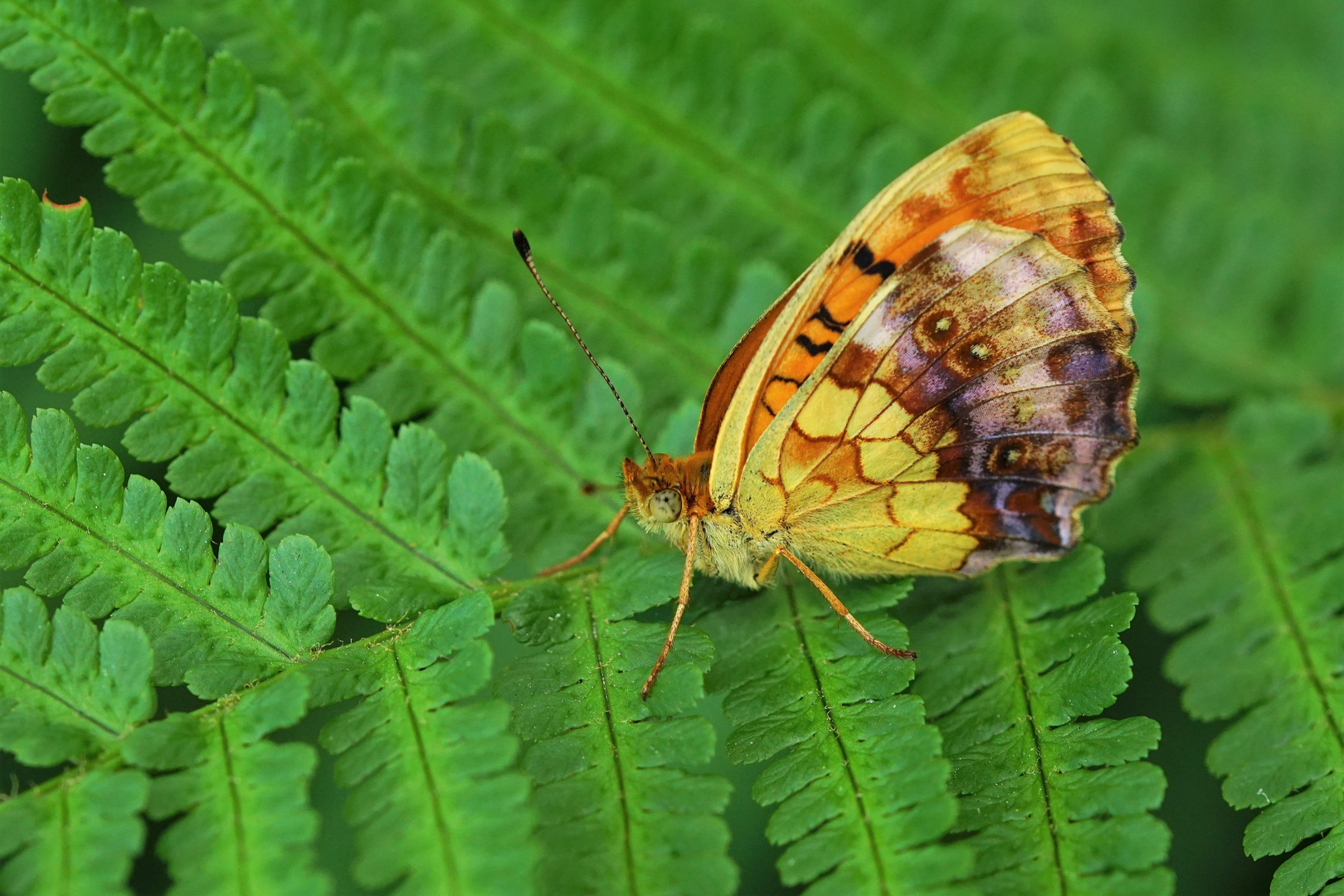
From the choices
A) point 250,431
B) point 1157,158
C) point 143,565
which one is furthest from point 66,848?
point 1157,158

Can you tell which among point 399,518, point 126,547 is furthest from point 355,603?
point 126,547

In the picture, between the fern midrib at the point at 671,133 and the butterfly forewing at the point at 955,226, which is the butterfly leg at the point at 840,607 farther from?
the fern midrib at the point at 671,133

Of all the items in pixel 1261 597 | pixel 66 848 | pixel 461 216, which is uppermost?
pixel 461 216

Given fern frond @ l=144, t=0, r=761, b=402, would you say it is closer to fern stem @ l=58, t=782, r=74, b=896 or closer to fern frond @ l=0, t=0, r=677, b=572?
fern frond @ l=0, t=0, r=677, b=572

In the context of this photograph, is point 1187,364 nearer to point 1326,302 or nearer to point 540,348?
point 1326,302

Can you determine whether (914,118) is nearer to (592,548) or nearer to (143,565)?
(592,548)
